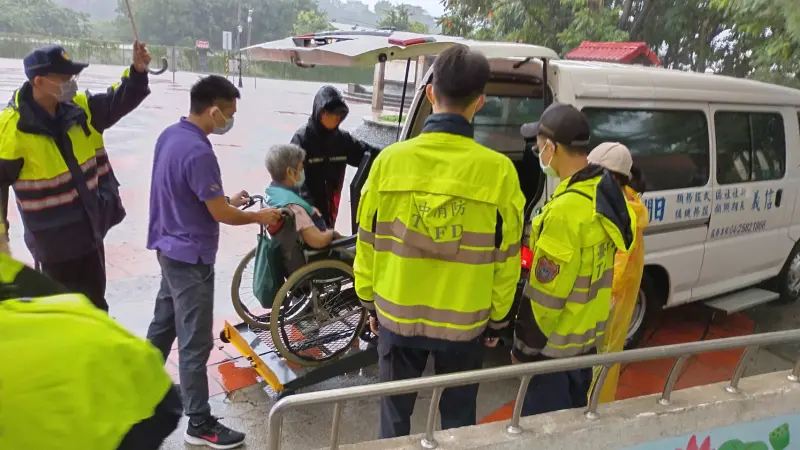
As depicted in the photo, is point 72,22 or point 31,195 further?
point 72,22

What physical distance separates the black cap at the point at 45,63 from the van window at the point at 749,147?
3999 mm

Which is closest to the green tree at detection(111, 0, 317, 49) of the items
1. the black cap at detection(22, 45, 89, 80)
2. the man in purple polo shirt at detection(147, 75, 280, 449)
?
the black cap at detection(22, 45, 89, 80)

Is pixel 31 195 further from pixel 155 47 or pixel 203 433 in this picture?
pixel 155 47

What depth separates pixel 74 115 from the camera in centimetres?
297

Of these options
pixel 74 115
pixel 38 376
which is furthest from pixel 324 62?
pixel 38 376

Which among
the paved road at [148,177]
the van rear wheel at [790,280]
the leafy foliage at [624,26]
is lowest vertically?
the paved road at [148,177]

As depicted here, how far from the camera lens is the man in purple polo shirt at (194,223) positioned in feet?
8.79

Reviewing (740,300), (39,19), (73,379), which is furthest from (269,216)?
(39,19)

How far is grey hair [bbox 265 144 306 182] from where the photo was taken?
346cm

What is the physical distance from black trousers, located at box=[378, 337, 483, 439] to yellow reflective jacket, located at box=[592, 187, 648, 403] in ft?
2.51

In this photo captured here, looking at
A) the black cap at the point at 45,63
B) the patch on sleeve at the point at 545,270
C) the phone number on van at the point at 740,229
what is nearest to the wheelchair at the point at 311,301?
the black cap at the point at 45,63

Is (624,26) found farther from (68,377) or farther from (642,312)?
(68,377)

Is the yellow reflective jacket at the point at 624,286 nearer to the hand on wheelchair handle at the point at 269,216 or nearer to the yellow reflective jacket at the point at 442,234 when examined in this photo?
the yellow reflective jacket at the point at 442,234

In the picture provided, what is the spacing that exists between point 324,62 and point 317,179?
0.90 metres
